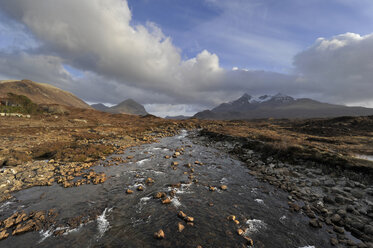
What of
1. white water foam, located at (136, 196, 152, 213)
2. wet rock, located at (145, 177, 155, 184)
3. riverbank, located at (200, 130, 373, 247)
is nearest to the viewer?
riverbank, located at (200, 130, 373, 247)

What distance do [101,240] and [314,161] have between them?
20159mm

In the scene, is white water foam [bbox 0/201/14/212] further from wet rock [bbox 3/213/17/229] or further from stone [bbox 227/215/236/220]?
stone [bbox 227/215/236/220]

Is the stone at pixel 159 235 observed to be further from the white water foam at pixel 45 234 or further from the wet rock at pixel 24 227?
the wet rock at pixel 24 227

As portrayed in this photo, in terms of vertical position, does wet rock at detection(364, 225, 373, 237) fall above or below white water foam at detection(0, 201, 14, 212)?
below

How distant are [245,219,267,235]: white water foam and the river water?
0.05 m

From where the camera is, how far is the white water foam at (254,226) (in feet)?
27.6

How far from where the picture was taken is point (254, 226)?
347 inches

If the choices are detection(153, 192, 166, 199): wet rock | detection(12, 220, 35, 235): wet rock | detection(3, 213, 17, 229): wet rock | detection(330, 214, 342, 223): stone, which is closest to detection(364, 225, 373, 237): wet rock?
detection(330, 214, 342, 223): stone

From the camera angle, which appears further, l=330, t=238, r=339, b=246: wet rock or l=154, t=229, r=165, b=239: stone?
l=154, t=229, r=165, b=239: stone

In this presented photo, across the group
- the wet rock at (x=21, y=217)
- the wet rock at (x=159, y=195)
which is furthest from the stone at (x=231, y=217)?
the wet rock at (x=21, y=217)

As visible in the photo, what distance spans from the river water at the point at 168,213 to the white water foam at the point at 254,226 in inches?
2.1

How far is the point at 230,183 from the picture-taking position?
14.3m

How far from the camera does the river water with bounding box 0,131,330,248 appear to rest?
24.9 feet

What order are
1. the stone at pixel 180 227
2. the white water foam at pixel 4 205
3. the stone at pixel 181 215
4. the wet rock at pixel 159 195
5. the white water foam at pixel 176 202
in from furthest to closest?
the wet rock at pixel 159 195, the white water foam at pixel 176 202, the white water foam at pixel 4 205, the stone at pixel 181 215, the stone at pixel 180 227
